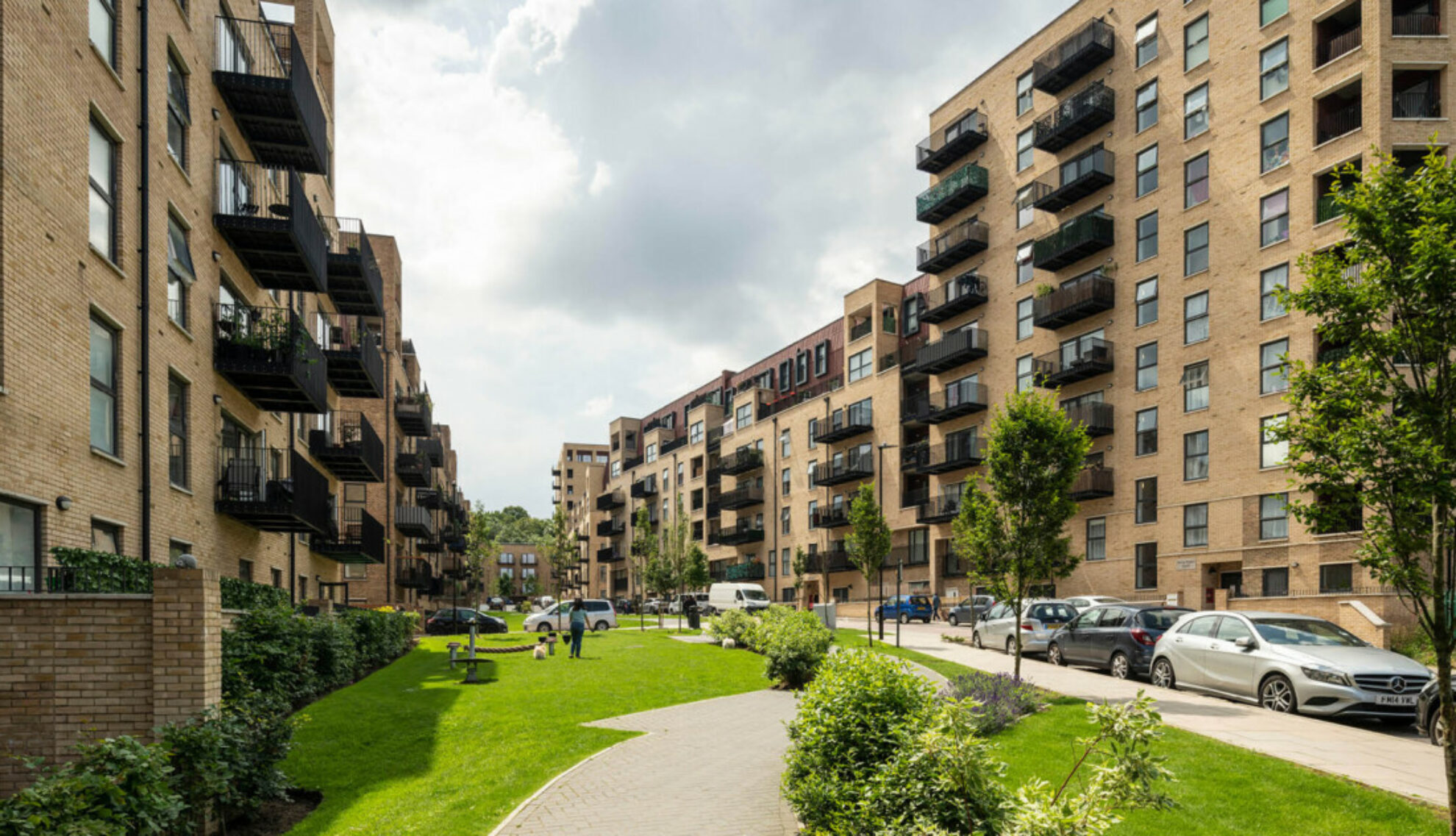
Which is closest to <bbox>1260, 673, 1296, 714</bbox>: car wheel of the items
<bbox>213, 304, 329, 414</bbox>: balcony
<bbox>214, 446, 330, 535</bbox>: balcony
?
<bbox>214, 446, 330, 535</bbox>: balcony

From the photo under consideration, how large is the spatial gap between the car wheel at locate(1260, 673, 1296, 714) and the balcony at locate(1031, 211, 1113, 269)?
2885 cm

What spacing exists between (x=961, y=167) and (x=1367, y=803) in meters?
45.2

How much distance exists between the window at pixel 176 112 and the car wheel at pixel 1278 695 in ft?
64.9

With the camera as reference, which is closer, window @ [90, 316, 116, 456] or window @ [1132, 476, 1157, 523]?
window @ [90, 316, 116, 456]

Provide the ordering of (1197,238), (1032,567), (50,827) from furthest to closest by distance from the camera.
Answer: (1197,238) → (1032,567) → (50,827)

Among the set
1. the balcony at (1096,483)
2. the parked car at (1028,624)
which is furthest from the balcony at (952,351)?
the parked car at (1028,624)

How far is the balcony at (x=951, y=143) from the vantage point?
50.1 metres

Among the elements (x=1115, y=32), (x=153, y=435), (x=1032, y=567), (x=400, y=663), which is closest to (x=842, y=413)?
(x=1115, y=32)

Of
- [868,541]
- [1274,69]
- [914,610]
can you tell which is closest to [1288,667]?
[868,541]

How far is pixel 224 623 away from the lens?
1366cm

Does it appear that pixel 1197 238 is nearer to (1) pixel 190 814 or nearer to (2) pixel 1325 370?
(2) pixel 1325 370

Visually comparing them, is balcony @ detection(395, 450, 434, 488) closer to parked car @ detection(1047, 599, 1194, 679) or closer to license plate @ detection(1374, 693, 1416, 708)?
parked car @ detection(1047, 599, 1194, 679)

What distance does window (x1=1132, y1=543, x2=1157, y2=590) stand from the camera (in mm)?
37594

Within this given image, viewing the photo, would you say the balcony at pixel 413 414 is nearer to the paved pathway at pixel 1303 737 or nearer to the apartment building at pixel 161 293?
the apartment building at pixel 161 293
